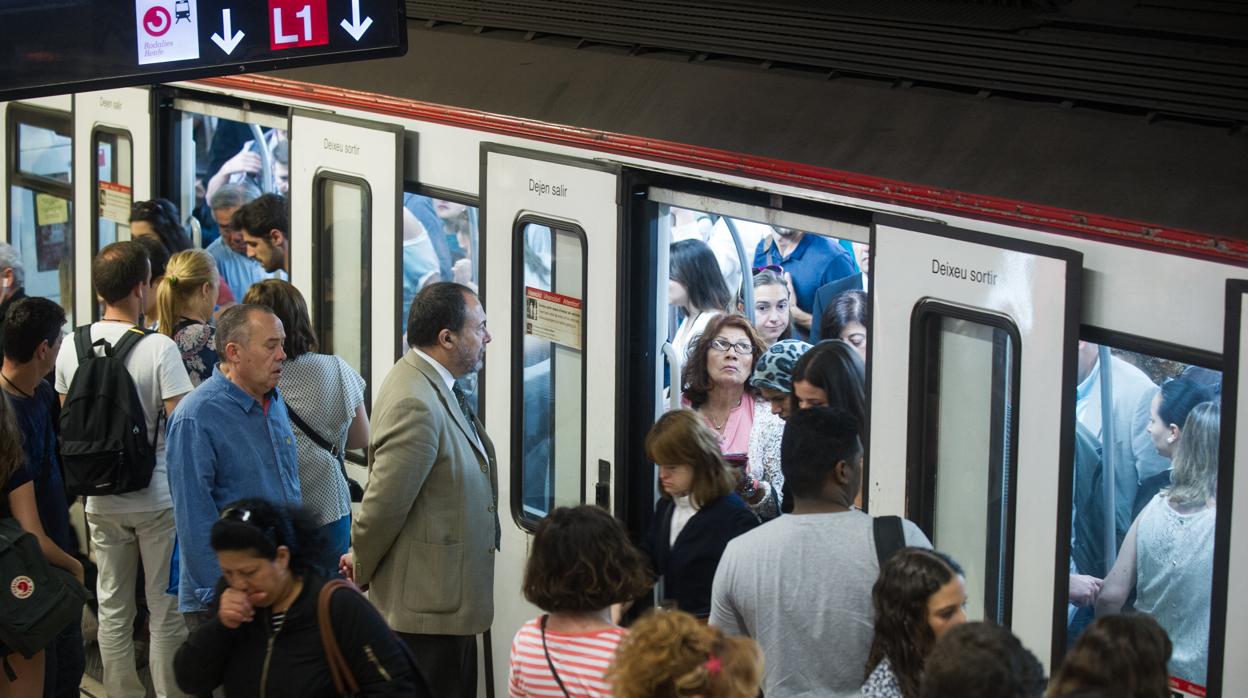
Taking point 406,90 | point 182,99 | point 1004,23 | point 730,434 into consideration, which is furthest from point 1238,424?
point 182,99

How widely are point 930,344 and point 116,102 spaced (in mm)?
5104

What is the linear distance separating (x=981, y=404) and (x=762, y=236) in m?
2.36

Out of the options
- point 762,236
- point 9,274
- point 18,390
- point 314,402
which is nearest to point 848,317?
A: point 762,236

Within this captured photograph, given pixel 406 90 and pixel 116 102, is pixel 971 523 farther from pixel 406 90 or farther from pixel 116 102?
pixel 116 102

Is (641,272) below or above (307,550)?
above

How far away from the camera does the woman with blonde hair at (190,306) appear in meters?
6.06

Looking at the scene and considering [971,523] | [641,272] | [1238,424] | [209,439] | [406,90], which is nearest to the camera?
[1238,424]

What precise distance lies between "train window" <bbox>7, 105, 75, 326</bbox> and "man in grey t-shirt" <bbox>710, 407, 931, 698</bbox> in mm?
5782

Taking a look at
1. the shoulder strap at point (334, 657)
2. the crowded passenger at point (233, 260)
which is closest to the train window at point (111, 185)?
the crowded passenger at point (233, 260)

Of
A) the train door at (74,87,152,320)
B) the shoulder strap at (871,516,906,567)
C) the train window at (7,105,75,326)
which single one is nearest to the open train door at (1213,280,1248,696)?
the shoulder strap at (871,516,906,567)

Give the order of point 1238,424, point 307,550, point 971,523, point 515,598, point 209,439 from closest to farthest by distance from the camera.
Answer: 1. point 1238,424
2. point 307,550
3. point 971,523
4. point 209,439
5. point 515,598

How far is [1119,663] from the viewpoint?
2.95 meters

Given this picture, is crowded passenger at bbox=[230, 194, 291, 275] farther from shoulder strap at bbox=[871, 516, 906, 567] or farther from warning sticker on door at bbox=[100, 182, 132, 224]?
shoulder strap at bbox=[871, 516, 906, 567]

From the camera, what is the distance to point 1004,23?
13.6ft
